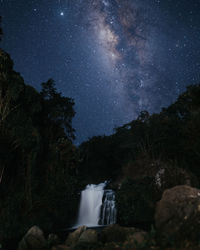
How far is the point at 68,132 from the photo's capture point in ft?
52.3

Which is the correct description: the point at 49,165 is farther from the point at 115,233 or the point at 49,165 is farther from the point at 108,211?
the point at 115,233

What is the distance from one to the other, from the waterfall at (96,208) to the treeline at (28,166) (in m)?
1.01

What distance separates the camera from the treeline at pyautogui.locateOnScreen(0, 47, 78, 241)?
9.03 m

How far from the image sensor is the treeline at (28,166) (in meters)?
9.03

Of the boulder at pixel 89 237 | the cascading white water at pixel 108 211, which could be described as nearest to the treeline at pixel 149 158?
the cascading white water at pixel 108 211

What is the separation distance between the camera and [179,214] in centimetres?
466

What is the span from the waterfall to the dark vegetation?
2.83ft

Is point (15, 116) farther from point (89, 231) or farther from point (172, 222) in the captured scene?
point (172, 222)

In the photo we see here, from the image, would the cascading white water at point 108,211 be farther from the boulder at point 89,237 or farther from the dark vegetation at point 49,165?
the boulder at point 89,237

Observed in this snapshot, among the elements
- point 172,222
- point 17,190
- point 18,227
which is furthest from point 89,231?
point 17,190

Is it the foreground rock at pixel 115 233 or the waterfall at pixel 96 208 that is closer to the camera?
the foreground rock at pixel 115 233

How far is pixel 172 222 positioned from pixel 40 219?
8.14 meters

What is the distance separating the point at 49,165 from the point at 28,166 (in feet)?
5.23

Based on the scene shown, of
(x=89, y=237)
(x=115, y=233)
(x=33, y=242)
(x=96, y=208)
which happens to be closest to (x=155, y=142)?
(x=96, y=208)
